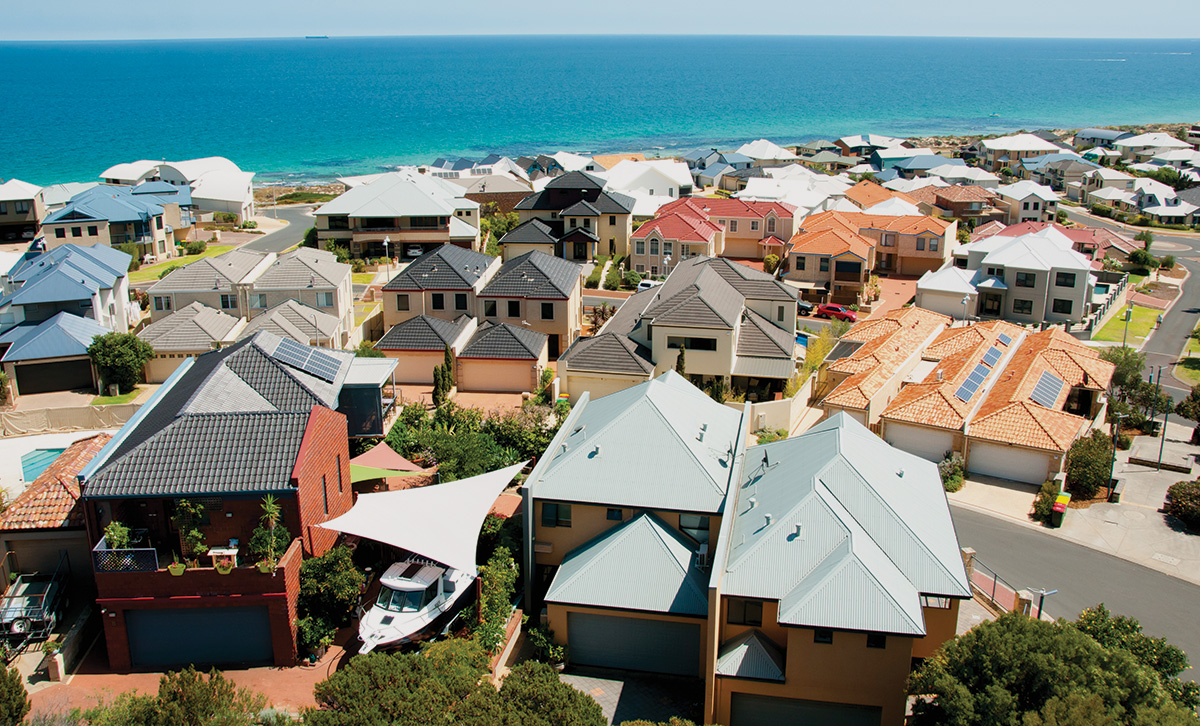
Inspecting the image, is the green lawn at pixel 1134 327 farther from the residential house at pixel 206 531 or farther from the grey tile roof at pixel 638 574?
the residential house at pixel 206 531

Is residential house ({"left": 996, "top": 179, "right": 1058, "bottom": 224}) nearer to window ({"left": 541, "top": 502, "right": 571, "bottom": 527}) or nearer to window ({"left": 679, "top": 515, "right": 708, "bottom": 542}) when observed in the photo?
window ({"left": 679, "top": 515, "right": 708, "bottom": 542})

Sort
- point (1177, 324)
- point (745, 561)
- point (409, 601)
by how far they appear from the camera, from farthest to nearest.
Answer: point (1177, 324), point (409, 601), point (745, 561)

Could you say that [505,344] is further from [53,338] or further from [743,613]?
[743,613]

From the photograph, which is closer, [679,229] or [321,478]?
[321,478]

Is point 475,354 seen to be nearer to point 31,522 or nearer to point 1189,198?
point 31,522

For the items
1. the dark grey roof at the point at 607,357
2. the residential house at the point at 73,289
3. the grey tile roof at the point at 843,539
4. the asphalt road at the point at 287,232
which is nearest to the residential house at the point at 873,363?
the dark grey roof at the point at 607,357

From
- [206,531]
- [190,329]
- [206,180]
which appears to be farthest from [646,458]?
[206,180]

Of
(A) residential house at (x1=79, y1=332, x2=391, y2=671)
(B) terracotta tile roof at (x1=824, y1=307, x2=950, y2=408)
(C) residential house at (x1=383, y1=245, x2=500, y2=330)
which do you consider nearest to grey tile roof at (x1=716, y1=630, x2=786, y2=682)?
(A) residential house at (x1=79, y1=332, x2=391, y2=671)

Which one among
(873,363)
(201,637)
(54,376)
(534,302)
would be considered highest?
(534,302)
